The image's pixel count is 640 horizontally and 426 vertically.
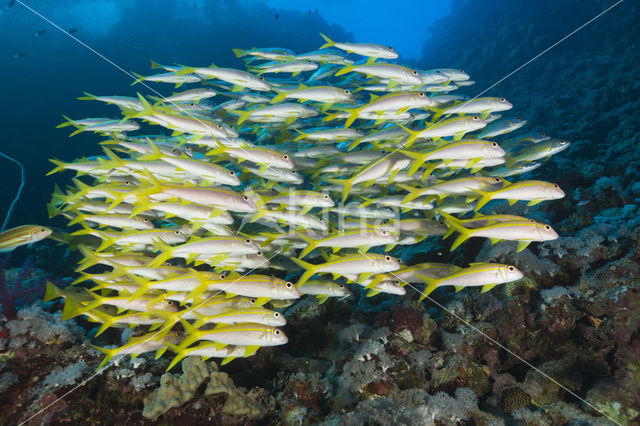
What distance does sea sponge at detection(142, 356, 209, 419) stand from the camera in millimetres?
3414

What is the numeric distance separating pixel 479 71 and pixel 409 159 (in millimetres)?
30970

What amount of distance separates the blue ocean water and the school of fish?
1.05 metres

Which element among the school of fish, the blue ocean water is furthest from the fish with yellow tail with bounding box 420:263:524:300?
the blue ocean water

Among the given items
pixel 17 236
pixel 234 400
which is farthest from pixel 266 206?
pixel 17 236

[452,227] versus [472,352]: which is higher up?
[452,227]

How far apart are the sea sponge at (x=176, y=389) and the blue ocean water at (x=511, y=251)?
354mm

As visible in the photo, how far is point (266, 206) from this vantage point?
4.43 m

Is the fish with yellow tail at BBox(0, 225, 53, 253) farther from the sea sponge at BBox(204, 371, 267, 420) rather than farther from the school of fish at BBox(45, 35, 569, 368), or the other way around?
the sea sponge at BBox(204, 371, 267, 420)

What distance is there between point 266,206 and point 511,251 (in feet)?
13.4

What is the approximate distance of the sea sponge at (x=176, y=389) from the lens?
11.2 feet

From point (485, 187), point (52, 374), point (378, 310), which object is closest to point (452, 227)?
point (485, 187)

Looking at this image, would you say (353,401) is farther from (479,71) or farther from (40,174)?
(479,71)

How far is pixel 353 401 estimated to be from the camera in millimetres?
3688

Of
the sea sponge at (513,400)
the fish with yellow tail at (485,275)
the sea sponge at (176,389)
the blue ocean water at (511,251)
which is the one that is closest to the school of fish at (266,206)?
the fish with yellow tail at (485,275)
